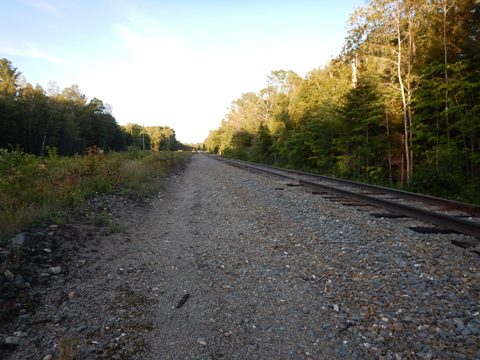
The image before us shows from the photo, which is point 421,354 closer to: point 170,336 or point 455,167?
point 170,336

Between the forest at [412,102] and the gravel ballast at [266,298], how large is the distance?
7360mm

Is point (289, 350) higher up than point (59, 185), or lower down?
lower down

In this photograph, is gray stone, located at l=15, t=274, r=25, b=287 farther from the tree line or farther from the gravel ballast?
the tree line

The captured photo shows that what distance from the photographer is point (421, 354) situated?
2.14 meters

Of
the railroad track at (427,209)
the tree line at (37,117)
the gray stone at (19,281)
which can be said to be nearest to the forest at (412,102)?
the railroad track at (427,209)

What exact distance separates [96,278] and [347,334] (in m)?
3.12

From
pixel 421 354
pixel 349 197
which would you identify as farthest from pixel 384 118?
pixel 421 354

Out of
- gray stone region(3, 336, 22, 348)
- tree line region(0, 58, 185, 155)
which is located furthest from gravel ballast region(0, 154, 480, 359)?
tree line region(0, 58, 185, 155)

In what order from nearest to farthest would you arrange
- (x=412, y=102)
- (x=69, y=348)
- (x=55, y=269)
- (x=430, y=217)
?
1. (x=69, y=348)
2. (x=55, y=269)
3. (x=430, y=217)
4. (x=412, y=102)

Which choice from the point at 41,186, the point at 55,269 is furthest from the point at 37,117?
the point at 55,269

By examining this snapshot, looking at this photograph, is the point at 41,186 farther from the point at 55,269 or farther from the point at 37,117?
the point at 37,117

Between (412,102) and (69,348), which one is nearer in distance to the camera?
(69,348)

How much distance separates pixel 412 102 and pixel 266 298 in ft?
44.9

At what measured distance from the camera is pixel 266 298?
3105mm
